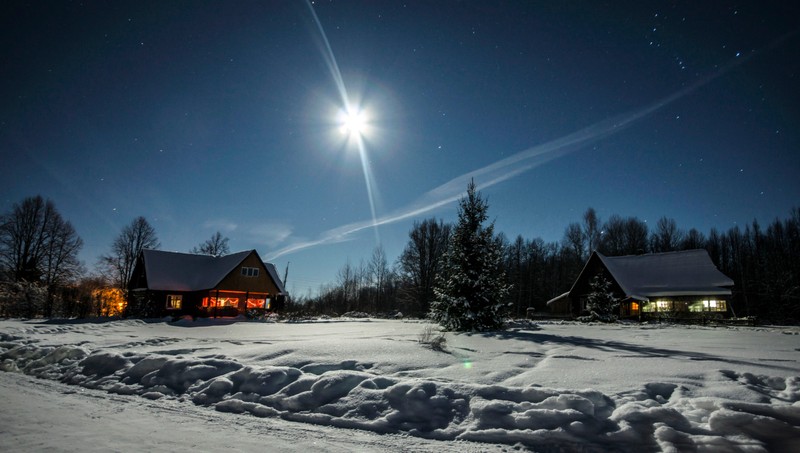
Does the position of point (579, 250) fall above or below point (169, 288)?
above

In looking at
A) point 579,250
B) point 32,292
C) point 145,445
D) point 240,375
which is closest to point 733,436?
point 145,445

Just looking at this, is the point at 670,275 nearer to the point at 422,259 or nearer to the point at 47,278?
the point at 422,259

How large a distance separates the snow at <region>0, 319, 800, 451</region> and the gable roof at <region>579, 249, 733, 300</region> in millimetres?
35511

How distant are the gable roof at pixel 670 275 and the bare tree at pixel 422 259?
1959cm

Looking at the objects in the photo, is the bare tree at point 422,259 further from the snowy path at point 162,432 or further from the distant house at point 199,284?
the snowy path at point 162,432

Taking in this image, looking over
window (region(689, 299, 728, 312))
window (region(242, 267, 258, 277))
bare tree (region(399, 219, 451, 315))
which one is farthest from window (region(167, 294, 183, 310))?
window (region(689, 299, 728, 312))

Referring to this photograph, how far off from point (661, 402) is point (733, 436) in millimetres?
940

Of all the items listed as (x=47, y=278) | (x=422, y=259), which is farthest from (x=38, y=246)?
(x=422, y=259)

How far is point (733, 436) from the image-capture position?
3.86m

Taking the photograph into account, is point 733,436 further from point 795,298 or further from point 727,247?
point 727,247

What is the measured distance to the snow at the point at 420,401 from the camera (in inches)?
158

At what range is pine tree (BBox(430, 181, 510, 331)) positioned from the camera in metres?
16.5

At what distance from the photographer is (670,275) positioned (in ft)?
131

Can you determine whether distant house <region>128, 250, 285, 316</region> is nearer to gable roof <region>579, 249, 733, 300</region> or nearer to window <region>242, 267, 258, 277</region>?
window <region>242, 267, 258, 277</region>
